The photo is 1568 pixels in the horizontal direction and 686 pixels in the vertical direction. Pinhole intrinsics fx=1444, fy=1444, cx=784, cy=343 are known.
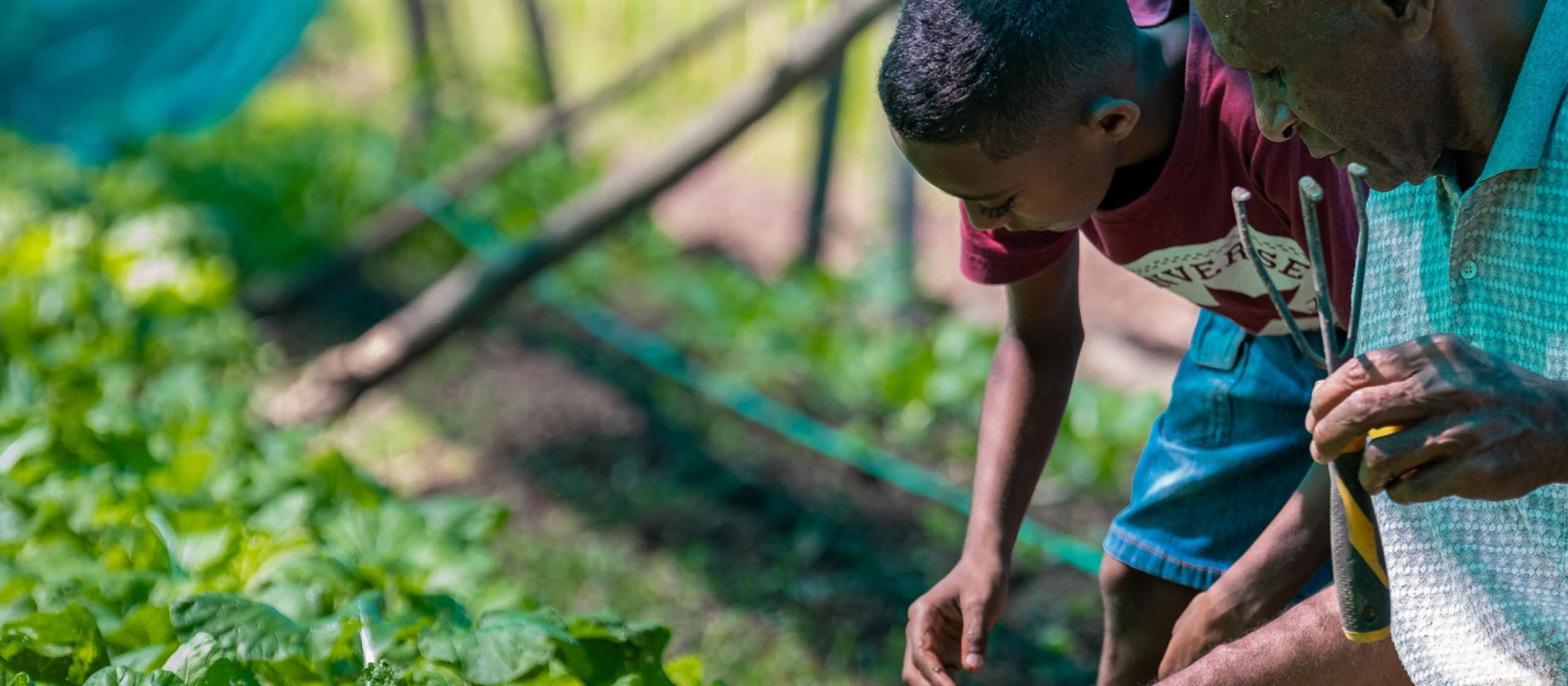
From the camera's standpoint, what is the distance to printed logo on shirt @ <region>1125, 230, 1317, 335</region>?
5.71 ft

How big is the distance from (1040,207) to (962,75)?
0.19 meters

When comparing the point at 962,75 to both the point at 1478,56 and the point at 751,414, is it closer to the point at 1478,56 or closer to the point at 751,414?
the point at 1478,56

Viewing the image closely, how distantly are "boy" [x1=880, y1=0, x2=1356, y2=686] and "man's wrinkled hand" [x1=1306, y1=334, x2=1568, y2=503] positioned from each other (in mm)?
454

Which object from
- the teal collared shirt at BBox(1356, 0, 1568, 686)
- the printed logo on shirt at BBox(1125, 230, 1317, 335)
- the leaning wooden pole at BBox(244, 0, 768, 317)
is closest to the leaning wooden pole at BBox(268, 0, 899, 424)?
the leaning wooden pole at BBox(244, 0, 768, 317)

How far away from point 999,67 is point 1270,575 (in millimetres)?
680

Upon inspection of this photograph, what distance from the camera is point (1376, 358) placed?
Result: 1111 mm

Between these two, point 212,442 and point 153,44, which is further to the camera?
point 153,44

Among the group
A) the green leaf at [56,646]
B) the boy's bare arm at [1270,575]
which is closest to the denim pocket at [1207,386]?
the boy's bare arm at [1270,575]

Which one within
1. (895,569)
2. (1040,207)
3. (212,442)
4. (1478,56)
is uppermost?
(1478,56)

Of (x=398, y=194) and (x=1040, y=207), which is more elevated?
(x=1040, y=207)

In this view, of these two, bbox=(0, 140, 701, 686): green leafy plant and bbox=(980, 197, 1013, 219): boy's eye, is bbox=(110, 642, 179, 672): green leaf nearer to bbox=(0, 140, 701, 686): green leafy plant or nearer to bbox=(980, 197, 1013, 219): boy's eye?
bbox=(0, 140, 701, 686): green leafy plant

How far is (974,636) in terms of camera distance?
1814 millimetres

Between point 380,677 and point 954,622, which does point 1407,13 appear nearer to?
point 954,622

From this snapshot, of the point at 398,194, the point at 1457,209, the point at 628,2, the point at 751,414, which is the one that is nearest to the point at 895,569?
the point at 751,414
